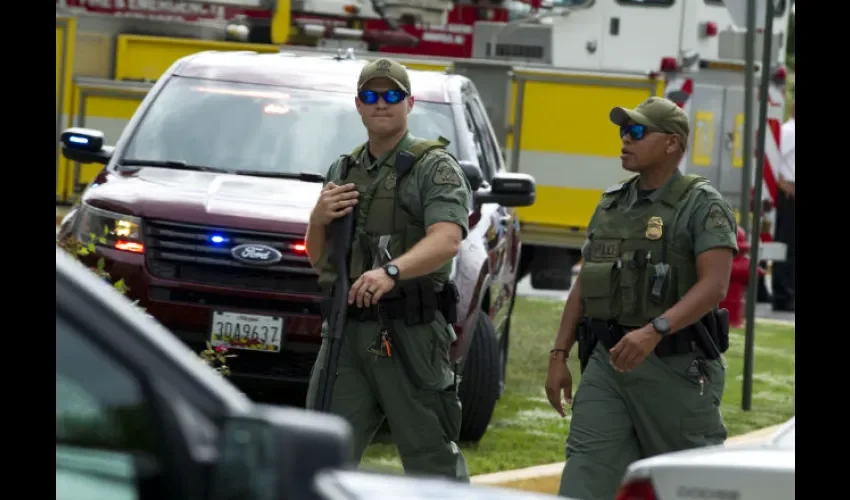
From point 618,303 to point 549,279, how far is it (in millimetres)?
9536

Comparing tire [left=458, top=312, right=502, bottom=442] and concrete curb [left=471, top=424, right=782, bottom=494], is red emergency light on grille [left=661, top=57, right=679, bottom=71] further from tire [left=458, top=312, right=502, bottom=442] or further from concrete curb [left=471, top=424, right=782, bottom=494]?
concrete curb [left=471, top=424, right=782, bottom=494]

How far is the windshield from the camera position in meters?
8.73

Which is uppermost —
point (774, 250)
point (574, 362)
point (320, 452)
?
point (320, 452)

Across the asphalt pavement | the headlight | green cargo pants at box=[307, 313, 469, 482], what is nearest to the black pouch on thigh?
green cargo pants at box=[307, 313, 469, 482]

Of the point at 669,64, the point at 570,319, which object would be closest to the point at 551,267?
the point at 669,64

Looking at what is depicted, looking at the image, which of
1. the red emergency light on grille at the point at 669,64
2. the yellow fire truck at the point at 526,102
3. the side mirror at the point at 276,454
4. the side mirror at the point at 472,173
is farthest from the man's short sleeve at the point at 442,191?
the red emergency light on grille at the point at 669,64

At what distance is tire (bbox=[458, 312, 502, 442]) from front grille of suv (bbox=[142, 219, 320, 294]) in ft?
3.40

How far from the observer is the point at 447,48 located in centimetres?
1794

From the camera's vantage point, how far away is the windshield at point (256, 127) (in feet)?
28.7

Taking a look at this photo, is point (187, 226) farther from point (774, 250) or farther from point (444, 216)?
point (774, 250)

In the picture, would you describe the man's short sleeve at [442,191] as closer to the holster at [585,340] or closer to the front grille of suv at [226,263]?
the holster at [585,340]

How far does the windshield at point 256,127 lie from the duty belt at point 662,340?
8.81 feet

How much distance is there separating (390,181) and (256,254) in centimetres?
184
